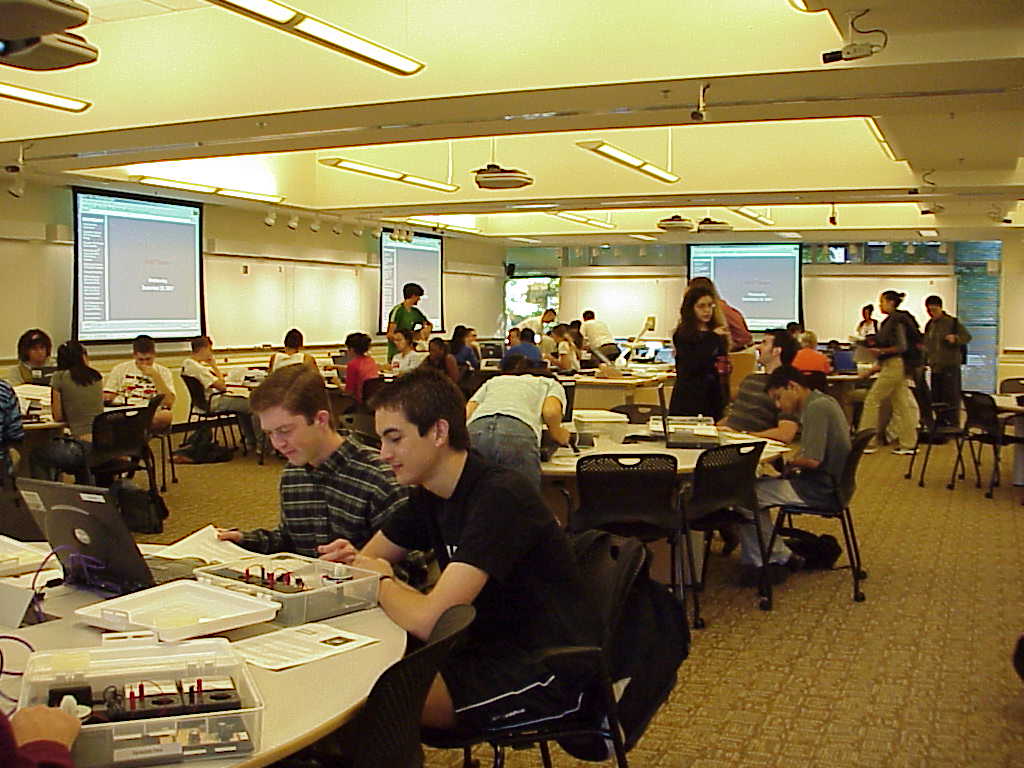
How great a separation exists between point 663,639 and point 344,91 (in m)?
4.89

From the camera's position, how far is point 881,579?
620cm

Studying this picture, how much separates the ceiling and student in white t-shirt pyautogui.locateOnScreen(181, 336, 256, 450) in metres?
1.88

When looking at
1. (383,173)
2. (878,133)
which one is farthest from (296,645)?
(383,173)

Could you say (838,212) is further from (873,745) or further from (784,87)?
(873,745)

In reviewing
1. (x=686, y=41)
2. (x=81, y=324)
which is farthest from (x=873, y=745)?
(x=81, y=324)

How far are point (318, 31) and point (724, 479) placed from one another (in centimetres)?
285

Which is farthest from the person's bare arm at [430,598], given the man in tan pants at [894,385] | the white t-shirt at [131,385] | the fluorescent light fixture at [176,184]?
the man in tan pants at [894,385]

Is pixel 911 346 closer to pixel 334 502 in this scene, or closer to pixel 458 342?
pixel 458 342

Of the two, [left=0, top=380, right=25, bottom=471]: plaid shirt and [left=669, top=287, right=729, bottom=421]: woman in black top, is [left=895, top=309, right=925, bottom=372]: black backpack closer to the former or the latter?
[left=669, top=287, right=729, bottom=421]: woman in black top

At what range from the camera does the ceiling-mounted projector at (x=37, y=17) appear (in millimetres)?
3383

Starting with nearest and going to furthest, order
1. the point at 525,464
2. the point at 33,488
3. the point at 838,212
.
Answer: the point at 33,488 < the point at 525,464 < the point at 838,212

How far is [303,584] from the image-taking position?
102 inches

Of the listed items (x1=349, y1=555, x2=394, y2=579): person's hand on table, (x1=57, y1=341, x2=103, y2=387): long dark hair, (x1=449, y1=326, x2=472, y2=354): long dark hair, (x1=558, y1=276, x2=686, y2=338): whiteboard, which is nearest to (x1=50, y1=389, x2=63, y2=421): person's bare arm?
(x1=57, y1=341, x2=103, y2=387): long dark hair

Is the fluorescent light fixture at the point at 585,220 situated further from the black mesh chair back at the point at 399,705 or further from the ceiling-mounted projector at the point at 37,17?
the black mesh chair back at the point at 399,705
